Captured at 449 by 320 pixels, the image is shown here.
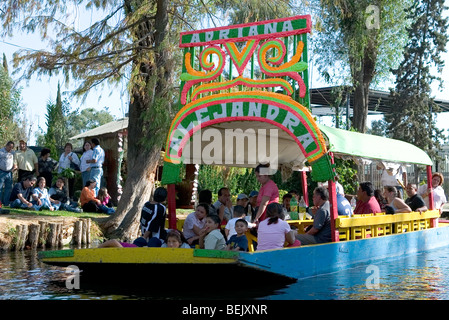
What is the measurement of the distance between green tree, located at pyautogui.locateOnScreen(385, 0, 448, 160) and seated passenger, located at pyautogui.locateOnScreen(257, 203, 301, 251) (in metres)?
25.6

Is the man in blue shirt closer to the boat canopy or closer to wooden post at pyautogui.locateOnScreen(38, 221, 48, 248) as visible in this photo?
the boat canopy

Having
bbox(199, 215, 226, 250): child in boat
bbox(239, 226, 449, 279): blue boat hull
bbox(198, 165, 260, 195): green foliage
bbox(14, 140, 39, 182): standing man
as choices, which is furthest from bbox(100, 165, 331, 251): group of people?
bbox(198, 165, 260, 195): green foliage

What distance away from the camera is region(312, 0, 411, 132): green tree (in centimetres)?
2320

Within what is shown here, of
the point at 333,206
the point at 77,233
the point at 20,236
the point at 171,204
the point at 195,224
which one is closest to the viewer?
the point at 333,206

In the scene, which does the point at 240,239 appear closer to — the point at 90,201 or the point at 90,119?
the point at 90,201

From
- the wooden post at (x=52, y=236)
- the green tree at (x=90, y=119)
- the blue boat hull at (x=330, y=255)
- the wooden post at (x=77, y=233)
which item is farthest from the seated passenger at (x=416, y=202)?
the green tree at (x=90, y=119)

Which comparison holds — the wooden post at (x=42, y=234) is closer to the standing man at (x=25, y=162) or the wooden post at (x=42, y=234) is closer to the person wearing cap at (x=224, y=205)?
the standing man at (x=25, y=162)

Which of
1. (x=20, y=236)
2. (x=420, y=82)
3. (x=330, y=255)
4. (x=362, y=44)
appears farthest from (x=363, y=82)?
(x=330, y=255)

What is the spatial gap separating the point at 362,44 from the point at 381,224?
11567 mm

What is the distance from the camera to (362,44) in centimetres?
2294

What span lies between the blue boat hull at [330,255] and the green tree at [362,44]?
35.0 feet

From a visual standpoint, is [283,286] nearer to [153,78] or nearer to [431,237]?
[431,237]

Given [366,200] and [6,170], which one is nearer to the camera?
[366,200]
